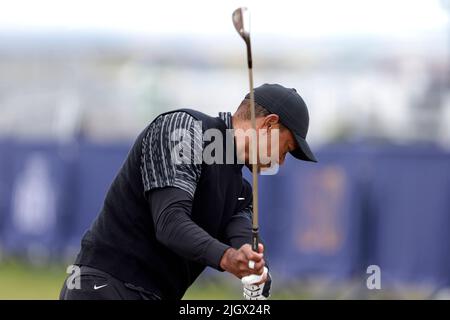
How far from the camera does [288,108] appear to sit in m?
5.47

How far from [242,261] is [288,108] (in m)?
0.89

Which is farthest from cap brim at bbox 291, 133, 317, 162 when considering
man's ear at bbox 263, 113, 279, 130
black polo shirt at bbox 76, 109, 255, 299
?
black polo shirt at bbox 76, 109, 255, 299

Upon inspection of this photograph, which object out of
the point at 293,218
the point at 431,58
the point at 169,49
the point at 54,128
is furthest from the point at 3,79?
the point at 293,218

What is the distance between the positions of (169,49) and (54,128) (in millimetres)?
7475

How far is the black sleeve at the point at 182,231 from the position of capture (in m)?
5.05

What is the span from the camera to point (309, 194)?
1184 cm

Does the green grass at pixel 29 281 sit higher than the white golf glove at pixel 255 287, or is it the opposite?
the white golf glove at pixel 255 287

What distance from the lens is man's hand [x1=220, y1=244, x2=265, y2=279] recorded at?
4.96 metres

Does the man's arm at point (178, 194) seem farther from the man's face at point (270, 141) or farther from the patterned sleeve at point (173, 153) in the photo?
the man's face at point (270, 141)

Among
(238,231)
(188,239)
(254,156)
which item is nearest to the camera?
(188,239)

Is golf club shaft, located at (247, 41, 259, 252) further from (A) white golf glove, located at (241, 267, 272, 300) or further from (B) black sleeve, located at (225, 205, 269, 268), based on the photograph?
(B) black sleeve, located at (225, 205, 269, 268)

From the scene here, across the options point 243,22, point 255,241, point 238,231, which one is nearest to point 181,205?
point 255,241

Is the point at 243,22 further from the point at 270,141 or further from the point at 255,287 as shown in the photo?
the point at 255,287

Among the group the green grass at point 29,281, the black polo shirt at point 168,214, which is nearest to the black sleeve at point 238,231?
the black polo shirt at point 168,214
